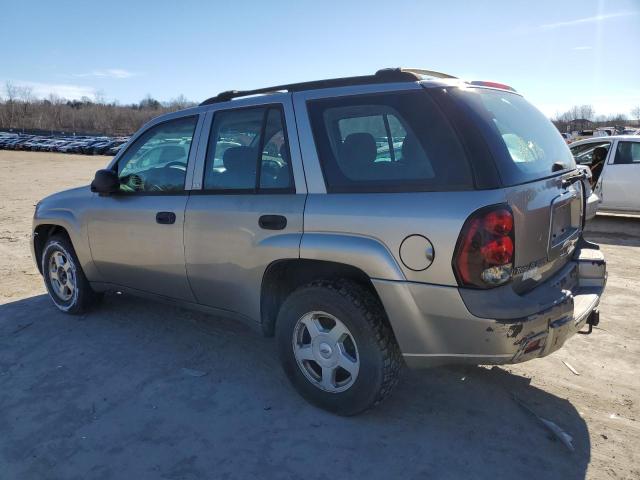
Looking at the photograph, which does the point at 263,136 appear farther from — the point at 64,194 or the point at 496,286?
the point at 64,194

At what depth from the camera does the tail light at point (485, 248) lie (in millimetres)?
2563

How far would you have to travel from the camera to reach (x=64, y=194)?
4820mm

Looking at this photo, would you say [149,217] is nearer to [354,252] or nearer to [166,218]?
[166,218]

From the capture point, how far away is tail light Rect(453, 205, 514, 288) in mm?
2563

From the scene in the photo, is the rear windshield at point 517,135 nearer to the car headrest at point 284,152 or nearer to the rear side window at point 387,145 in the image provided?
the rear side window at point 387,145

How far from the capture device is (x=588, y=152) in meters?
10.5

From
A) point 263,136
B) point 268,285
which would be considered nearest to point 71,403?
point 268,285

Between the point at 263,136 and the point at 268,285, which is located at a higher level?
the point at 263,136

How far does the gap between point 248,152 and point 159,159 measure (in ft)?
3.27

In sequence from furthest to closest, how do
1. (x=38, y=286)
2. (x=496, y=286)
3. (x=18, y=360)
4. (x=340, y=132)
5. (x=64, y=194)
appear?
(x=38, y=286), (x=64, y=194), (x=18, y=360), (x=340, y=132), (x=496, y=286)

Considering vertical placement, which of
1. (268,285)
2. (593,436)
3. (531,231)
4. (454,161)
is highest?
(454,161)

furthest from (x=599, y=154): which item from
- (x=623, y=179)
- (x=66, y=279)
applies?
(x=66, y=279)

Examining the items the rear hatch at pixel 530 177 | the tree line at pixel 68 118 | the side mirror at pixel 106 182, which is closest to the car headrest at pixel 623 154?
the rear hatch at pixel 530 177

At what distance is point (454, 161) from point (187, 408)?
2.20m
